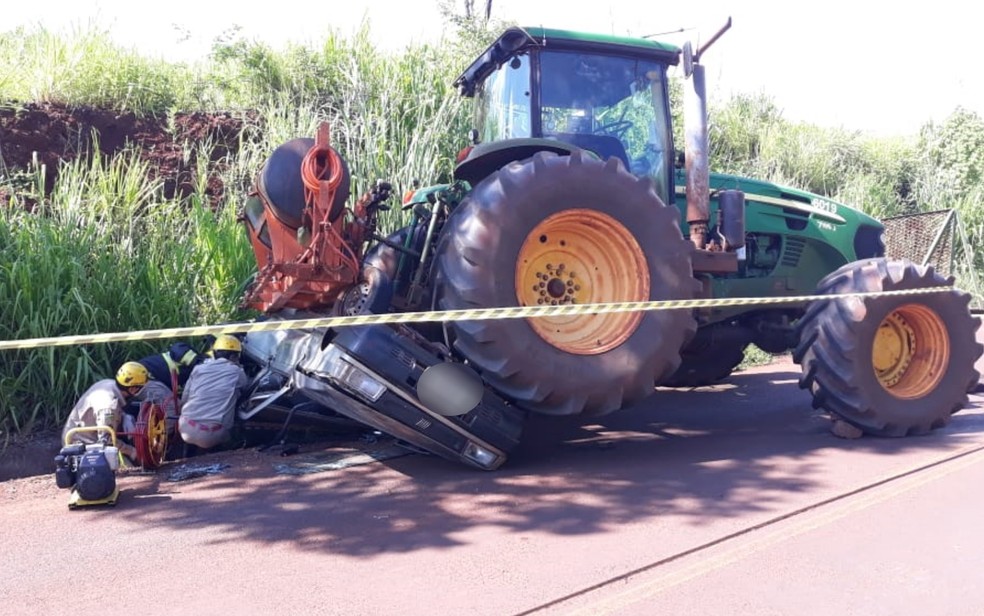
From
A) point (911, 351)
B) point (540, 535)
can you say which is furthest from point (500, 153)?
point (911, 351)

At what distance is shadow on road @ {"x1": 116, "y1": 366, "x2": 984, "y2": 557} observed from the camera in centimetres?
384

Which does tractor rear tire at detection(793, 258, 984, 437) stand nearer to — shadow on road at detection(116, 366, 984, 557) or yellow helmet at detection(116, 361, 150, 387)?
shadow on road at detection(116, 366, 984, 557)

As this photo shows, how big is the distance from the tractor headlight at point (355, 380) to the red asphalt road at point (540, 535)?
574 mm

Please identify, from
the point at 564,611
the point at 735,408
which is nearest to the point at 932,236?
the point at 735,408

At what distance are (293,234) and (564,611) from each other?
262 cm

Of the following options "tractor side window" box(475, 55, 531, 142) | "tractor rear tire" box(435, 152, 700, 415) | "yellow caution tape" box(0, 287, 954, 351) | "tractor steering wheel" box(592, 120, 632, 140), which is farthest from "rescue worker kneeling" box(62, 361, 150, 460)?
"tractor steering wheel" box(592, 120, 632, 140)

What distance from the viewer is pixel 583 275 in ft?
15.9

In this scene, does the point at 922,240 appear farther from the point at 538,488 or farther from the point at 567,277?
the point at 538,488

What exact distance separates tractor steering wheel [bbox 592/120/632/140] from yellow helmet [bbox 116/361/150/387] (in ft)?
Result: 11.6

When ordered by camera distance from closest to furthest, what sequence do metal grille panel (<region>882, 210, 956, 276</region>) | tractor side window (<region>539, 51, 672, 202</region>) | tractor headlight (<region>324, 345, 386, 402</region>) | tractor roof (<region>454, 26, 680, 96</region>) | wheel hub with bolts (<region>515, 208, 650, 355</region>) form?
1. tractor headlight (<region>324, 345, 386, 402</region>)
2. wheel hub with bolts (<region>515, 208, 650, 355</region>)
3. tractor roof (<region>454, 26, 680, 96</region>)
4. tractor side window (<region>539, 51, 672, 202</region>)
5. metal grille panel (<region>882, 210, 956, 276</region>)

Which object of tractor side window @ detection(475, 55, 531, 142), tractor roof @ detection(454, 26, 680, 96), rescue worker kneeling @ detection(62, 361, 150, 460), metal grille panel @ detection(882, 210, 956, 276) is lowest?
rescue worker kneeling @ detection(62, 361, 150, 460)

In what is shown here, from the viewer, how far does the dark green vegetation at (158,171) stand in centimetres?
628

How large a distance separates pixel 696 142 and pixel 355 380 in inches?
110

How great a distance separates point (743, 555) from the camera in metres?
3.40
